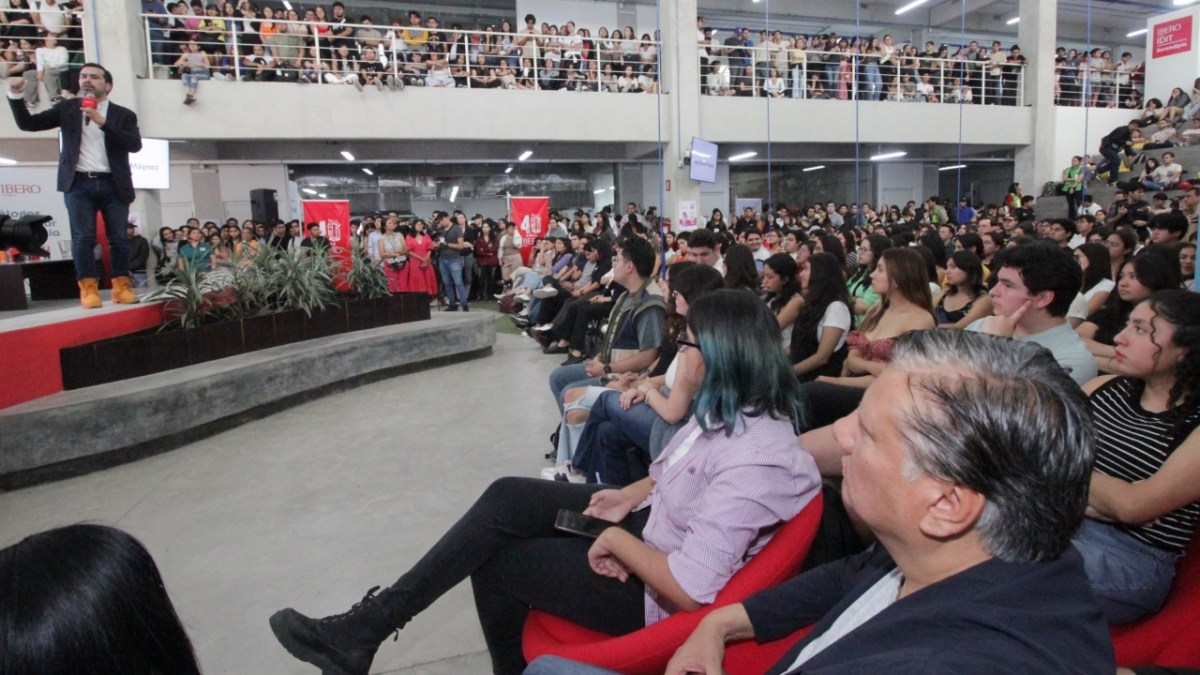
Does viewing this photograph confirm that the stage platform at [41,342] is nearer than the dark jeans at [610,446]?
No

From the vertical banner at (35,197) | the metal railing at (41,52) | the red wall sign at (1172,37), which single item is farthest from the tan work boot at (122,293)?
the red wall sign at (1172,37)

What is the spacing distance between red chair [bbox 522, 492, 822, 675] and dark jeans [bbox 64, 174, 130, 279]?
4370 millimetres

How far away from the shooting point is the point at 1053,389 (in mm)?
821

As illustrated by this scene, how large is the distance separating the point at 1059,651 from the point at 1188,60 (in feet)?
59.5

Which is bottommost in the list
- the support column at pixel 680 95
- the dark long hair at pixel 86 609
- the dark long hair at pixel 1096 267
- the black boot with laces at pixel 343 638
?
the black boot with laces at pixel 343 638

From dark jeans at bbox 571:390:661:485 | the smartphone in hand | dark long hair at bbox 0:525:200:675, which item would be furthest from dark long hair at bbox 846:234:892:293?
dark long hair at bbox 0:525:200:675

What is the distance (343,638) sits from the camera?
5.85 feet

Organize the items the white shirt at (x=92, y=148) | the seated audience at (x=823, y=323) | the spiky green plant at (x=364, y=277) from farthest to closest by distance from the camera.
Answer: the spiky green plant at (x=364, y=277) < the white shirt at (x=92, y=148) < the seated audience at (x=823, y=323)

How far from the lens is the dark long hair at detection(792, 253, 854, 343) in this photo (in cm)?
347

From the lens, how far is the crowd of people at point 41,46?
905cm

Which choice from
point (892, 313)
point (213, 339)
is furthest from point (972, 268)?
point (213, 339)

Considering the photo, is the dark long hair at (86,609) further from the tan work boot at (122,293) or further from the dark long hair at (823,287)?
the tan work boot at (122,293)

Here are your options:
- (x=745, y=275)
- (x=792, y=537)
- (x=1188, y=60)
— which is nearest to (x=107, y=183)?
(x=745, y=275)

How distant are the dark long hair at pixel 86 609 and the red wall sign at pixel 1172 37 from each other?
18.2m
